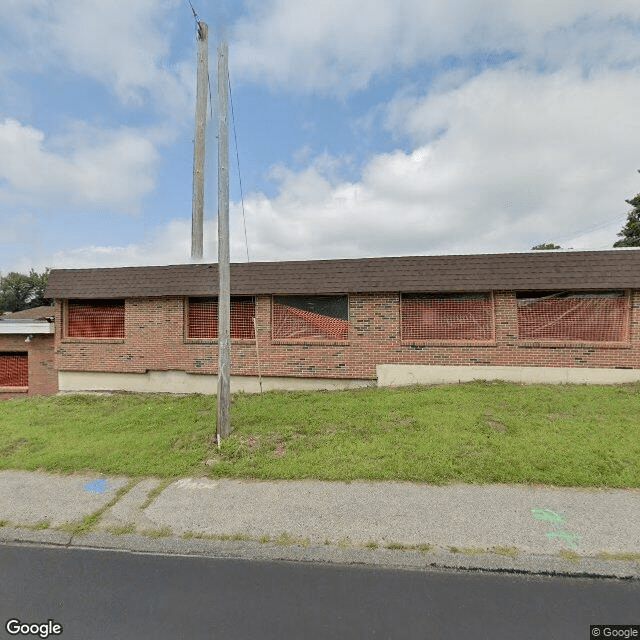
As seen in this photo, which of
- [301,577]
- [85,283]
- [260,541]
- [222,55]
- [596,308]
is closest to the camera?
[301,577]

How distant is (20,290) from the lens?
43969mm

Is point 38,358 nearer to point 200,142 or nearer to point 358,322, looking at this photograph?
point 200,142

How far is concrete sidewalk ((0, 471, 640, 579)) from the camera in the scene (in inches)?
110

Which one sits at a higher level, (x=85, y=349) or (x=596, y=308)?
(x=596, y=308)

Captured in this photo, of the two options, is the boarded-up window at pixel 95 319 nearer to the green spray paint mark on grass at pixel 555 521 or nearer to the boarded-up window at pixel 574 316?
the green spray paint mark on grass at pixel 555 521

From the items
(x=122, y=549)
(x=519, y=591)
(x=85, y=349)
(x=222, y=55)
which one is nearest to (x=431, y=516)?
(x=519, y=591)

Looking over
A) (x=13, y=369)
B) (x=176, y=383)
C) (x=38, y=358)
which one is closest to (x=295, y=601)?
(x=176, y=383)

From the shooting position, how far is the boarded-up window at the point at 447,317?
8.05 metres

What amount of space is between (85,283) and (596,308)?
12213 mm

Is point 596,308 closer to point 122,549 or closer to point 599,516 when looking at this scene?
point 599,516

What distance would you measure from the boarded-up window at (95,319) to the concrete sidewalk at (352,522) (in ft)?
19.6

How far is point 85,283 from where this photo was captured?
9.40 metres

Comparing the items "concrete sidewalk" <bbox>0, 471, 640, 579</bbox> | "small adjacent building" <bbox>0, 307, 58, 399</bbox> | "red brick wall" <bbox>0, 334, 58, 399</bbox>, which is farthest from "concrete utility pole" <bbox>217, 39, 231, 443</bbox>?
"red brick wall" <bbox>0, 334, 58, 399</bbox>

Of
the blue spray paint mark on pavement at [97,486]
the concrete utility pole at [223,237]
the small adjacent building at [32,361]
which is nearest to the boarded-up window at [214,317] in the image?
the concrete utility pole at [223,237]
